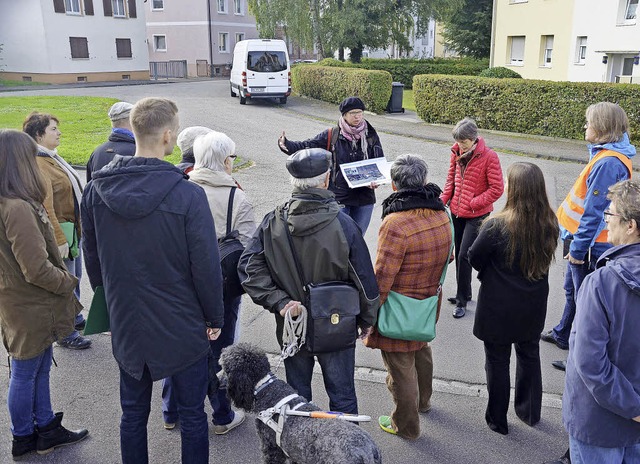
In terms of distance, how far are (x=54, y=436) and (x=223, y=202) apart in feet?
6.24

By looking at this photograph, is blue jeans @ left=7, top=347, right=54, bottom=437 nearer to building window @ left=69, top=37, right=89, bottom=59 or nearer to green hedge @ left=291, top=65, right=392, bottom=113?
green hedge @ left=291, top=65, right=392, bottom=113

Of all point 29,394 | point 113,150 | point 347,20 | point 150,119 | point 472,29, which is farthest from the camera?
point 472,29

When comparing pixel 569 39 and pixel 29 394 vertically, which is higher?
pixel 569 39

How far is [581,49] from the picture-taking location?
27.0 meters

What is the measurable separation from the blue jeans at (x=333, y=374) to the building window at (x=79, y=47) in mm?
38720

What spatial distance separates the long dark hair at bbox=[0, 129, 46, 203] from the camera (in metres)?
3.42

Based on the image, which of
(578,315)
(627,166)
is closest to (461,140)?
(627,166)

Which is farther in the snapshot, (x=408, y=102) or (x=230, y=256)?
(x=408, y=102)

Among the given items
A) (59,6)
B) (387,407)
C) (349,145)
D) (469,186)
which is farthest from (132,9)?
(387,407)

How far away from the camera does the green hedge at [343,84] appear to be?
21500 millimetres

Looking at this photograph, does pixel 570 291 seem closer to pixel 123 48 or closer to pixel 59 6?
pixel 59 6

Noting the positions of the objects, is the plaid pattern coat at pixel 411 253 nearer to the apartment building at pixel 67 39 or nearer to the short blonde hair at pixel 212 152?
the short blonde hair at pixel 212 152

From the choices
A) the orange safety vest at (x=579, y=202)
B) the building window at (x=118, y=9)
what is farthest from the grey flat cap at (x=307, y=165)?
the building window at (x=118, y=9)

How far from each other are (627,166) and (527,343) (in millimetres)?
1681
